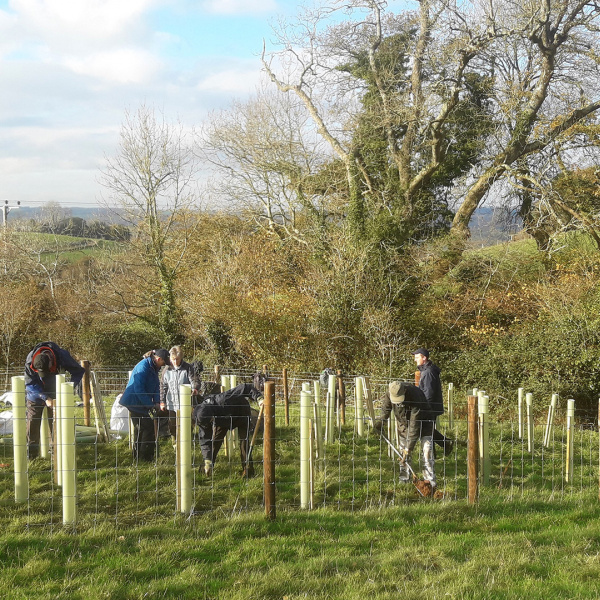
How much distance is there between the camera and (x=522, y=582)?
4.96 metres

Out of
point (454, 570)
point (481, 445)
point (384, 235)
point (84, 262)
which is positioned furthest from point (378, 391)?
point (84, 262)

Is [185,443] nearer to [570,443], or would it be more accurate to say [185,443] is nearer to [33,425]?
[33,425]

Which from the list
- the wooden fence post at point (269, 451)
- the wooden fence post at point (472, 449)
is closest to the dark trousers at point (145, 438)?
the wooden fence post at point (269, 451)

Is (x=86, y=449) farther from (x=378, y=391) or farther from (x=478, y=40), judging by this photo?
(x=478, y=40)

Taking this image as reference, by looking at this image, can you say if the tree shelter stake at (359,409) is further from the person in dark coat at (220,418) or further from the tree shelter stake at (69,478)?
the tree shelter stake at (69,478)

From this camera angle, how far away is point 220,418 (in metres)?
7.67

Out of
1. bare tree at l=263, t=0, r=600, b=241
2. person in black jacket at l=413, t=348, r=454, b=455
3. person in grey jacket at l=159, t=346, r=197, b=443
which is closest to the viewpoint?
person in black jacket at l=413, t=348, r=454, b=455

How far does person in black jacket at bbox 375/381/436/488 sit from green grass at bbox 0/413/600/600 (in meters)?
0.30

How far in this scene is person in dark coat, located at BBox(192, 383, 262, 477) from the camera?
7618 millimetres

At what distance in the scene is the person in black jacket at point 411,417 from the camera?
7.55 meters

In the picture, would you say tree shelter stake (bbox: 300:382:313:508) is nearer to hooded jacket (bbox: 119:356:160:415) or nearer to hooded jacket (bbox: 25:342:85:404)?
hooded jacket (bbox: 119:356:160:415)

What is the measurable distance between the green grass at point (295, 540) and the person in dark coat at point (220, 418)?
26cm

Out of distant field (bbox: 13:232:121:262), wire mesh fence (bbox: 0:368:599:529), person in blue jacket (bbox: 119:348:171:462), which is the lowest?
wire mesh fence (bbox: 0:368:599:529)

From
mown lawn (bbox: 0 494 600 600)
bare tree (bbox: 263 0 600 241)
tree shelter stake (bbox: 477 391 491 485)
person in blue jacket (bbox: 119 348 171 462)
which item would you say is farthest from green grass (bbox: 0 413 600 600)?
bare tree (bbox: 263 0 600 241)
